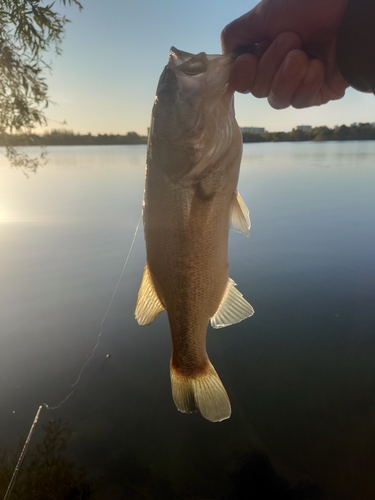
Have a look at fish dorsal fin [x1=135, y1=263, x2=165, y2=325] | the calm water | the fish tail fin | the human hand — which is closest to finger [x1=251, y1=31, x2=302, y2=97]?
the human hand

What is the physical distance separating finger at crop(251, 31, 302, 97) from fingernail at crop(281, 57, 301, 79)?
0.15ft

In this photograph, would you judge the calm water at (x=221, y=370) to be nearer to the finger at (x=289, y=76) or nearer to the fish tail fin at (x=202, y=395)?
the fish tail fin at (x=202, y=395)

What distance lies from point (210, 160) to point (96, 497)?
3.80 meters

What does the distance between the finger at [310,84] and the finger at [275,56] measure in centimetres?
17

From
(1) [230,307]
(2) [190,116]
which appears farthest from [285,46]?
(1) [230,307]

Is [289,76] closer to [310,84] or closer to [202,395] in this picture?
[310,84]

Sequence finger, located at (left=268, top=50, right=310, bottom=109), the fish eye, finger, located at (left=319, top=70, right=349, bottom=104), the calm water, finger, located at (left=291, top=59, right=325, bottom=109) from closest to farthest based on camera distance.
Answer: the fish eye < finger, located at (left=268, top=50, right=310, bottom=109) < finger, located at (left=291, top=59, right=325, bottom=109) < finger, located at (left=319, top=70, right=349, bottom=104) < the calm water

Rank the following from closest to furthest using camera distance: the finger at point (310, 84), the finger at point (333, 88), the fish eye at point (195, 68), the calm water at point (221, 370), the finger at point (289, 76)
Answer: the fish eye at point (195, 68), the finger at point (289, 76), the finger at point (310, 84), the finger at point (333, 88), the calm water at point (221, 370)

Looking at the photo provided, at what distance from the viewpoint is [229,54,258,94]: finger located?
184 cm

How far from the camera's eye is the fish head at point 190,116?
1.81 m

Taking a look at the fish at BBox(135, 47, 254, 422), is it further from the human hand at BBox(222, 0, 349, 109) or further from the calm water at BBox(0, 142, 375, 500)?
the calm water at BBox(0, 142, 375, 500)

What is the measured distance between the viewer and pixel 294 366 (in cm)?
523

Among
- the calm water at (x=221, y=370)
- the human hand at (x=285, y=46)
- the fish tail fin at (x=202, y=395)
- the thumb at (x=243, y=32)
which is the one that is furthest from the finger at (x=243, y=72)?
the calm water at (x=221, y=370)

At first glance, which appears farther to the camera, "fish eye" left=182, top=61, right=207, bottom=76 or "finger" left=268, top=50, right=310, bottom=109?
"finger" left=268, top=50, right=310, bottom=109
